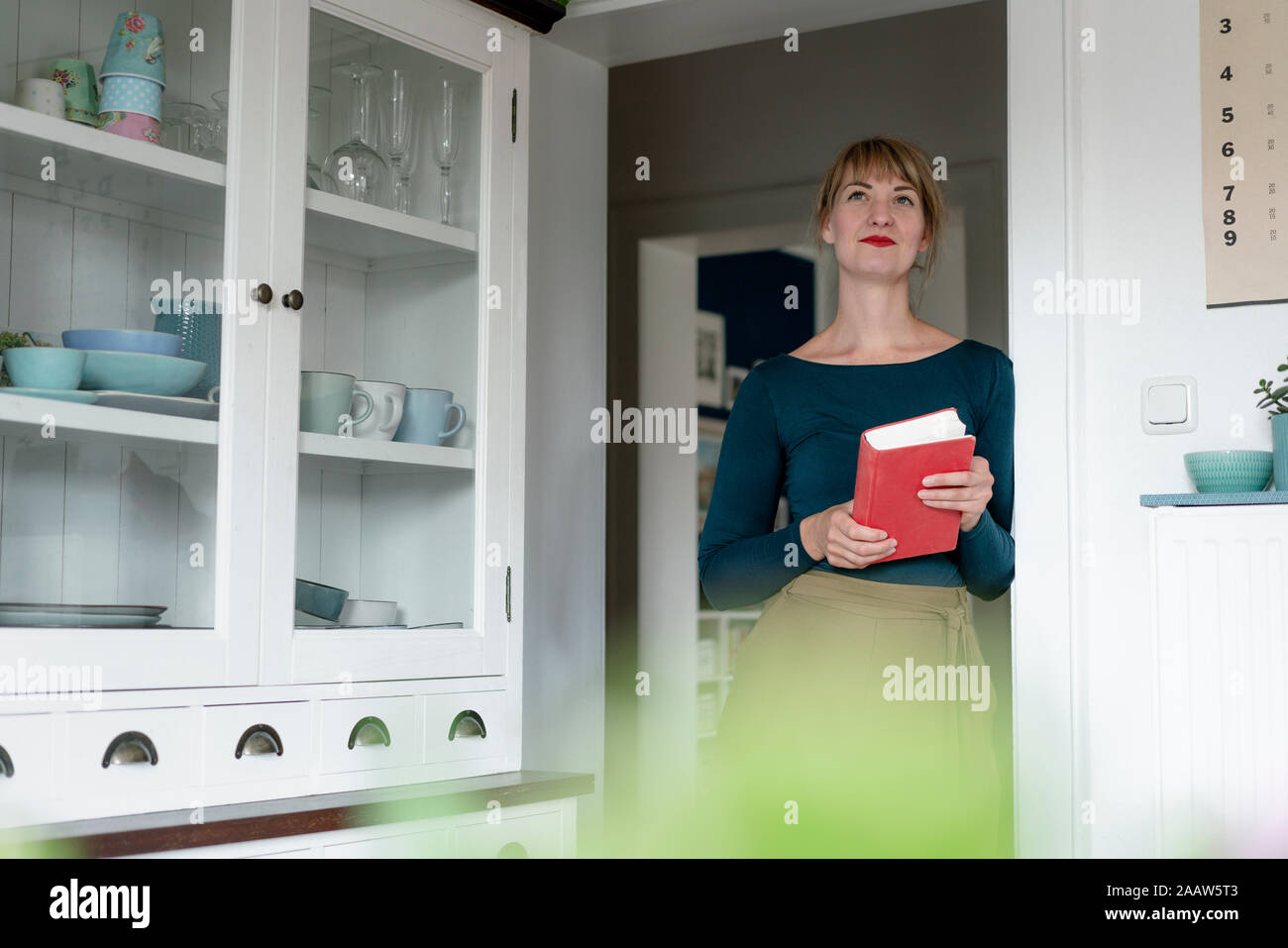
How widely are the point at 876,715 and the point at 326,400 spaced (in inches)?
32.6

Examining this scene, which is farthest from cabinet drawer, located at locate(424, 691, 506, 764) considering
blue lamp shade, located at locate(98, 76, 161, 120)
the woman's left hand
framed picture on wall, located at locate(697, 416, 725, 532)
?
framed picture on wall, located at locate(697, 416, 725, 532)

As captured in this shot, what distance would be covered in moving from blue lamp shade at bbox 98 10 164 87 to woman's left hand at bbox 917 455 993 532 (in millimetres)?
1024

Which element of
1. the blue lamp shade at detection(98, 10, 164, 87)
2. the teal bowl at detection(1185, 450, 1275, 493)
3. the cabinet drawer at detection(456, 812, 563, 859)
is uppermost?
the blue lamp shade at detection(98, 10, 164, 87)

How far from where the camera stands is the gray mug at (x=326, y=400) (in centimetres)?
173

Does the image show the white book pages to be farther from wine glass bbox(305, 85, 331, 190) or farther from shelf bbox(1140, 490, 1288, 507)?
wine glass bbox(305, 85, 331, 190)

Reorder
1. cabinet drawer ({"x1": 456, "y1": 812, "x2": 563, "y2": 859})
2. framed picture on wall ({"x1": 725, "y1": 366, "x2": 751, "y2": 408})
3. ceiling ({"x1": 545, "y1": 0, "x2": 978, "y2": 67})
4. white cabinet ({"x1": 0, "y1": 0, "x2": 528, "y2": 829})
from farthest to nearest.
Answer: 1. framed picture on wall ({"x1": 725, "y1": 366, "x2": 751, "y2": 408})
2. ceiling ({"x1": 545, "y1": 0, "x2": 978, "y2": 67})
3. cabinet drawer ({"x1": 456, "y1": 812, "x2": 563, "y2": 859})
4. white cabinet ({"x1": 0, "y1": 0, "x2": 528, "y2": 829})

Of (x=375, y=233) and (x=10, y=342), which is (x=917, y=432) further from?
(x=10, y=342)

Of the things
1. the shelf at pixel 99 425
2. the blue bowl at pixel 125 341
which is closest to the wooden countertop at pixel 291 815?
the shelf at pixel 99 425

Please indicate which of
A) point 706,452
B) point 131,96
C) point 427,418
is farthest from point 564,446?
point 706,452

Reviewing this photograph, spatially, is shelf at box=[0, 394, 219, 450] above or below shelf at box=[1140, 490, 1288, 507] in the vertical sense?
above

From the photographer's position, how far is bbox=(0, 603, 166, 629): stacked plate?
1383 mm

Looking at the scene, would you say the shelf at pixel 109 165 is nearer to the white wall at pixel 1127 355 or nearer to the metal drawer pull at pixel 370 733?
the metal drawer pull at pixel 370 733

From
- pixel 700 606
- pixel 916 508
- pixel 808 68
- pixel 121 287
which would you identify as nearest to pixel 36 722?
pixel 121 287

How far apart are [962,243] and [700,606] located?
5.55 feet
